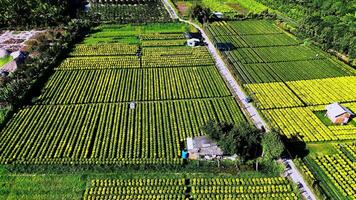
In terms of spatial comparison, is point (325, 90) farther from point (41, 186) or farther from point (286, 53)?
point (41, 186)

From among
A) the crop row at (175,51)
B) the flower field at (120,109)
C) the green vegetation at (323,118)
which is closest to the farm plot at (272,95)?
the green vegetation at (323,118)

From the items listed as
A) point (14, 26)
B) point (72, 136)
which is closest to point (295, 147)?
point (72, 136)

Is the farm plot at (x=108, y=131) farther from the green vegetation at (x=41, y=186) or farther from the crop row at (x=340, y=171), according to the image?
the crop row at (x=340, y=171)

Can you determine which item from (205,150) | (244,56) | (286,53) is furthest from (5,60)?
(286,53)

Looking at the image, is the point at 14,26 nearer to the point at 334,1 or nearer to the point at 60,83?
the point at 60,83

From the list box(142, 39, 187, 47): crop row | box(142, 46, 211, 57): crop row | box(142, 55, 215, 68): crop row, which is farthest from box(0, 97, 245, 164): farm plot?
box(142, 39, 187, 47): crop row

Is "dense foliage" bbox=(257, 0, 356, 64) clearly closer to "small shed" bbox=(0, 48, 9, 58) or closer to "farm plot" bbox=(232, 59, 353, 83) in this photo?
"farm plot" bbox=(232, 59, 353, 83)
